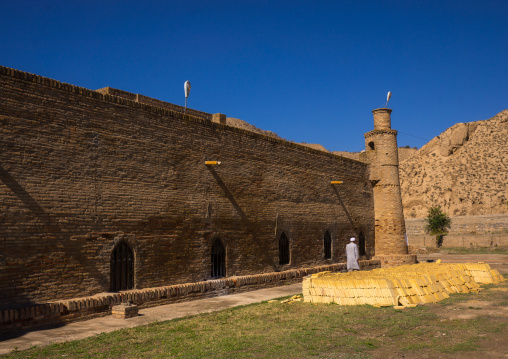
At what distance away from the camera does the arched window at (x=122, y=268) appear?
11523 mm

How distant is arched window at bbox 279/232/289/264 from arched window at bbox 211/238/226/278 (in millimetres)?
3285

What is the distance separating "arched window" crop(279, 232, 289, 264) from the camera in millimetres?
17609

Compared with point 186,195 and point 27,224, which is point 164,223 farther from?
point 27,224

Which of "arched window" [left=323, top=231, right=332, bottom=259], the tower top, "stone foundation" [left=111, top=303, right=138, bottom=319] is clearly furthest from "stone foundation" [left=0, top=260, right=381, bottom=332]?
the tower top

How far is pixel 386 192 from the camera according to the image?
930 inches

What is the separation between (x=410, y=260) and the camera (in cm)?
2286

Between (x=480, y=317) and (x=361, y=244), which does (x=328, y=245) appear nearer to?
(x=361, y=244)

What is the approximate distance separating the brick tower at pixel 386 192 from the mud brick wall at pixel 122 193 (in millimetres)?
6700

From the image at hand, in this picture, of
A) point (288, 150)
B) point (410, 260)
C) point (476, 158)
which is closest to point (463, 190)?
point (476, 158)

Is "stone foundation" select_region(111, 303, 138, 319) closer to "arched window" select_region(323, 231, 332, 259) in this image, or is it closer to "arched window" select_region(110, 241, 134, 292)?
"arched window" select_region(110, 241, 134, 292)

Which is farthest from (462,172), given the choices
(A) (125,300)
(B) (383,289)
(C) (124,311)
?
(C) (124,311)

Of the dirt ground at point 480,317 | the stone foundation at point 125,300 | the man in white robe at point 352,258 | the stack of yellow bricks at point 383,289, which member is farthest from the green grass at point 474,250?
the stack of yellow bricks at point 383,289

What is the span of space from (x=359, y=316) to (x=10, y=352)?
20.7ft

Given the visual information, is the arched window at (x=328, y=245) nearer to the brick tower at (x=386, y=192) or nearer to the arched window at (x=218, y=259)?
the brick tower at (x=386, y=192)
